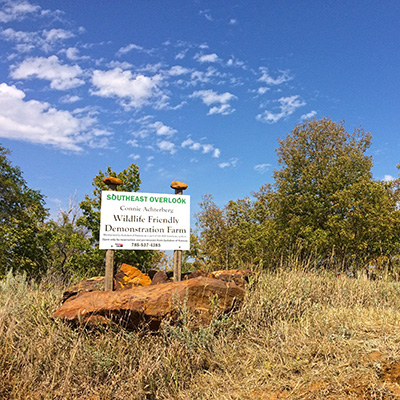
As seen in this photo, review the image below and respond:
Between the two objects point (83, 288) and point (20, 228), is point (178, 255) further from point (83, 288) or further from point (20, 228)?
point (20, 228)

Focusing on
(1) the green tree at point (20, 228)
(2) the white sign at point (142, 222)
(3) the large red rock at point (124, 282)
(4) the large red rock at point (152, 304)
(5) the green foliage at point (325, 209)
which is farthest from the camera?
(1) the green tree at point (20, 228)

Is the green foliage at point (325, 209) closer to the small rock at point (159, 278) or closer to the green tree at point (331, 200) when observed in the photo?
the green tree at point (331, 200)

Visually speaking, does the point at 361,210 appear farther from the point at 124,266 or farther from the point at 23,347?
the point at 23,347

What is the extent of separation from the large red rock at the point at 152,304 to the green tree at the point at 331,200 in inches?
407

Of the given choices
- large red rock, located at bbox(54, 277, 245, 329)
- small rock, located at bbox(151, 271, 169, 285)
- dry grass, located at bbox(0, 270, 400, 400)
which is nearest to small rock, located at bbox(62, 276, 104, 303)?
dry grass, located at bbox(0, 270, 400, 400)

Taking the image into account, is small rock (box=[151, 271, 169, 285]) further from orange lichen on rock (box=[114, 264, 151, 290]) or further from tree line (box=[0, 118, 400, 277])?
tree line (box=[0, 118, 400, 277])

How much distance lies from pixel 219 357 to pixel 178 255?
3332 mm

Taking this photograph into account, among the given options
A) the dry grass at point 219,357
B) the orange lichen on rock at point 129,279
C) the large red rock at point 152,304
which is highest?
the orange lichen on rock at point 129,279

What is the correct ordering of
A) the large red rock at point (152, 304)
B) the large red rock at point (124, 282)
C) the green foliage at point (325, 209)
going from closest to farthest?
the large red rock at point (152, 304)
the large red rock at point (124, 282)
the green foliage at point (325, 209)

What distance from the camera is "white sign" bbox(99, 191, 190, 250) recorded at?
810 cm

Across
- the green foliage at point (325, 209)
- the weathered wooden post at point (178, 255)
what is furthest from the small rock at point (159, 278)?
the green foliage at point (325, 209)

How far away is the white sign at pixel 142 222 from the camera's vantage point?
810cm

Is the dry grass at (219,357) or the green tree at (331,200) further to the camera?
the green tree at (331,200)

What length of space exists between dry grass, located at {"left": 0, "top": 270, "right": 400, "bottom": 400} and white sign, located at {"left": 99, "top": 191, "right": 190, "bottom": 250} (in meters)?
2.09
